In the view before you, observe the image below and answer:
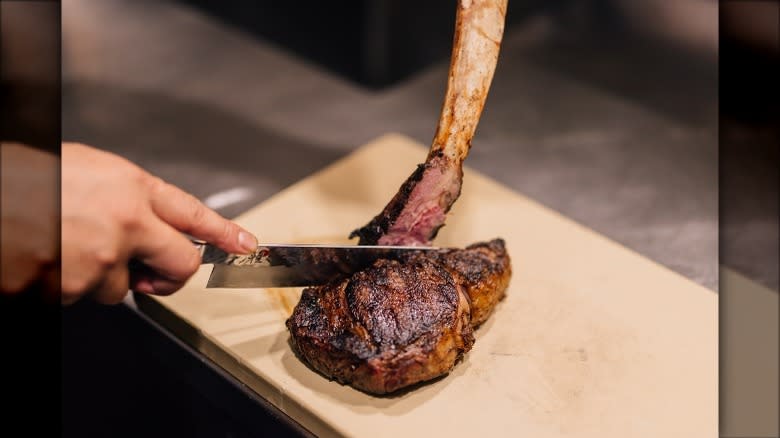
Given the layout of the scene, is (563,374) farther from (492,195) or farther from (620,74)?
(620,74)

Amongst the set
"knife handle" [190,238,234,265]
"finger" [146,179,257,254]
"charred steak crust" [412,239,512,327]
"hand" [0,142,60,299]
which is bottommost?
"charred steak crust" [412,239,512,327]

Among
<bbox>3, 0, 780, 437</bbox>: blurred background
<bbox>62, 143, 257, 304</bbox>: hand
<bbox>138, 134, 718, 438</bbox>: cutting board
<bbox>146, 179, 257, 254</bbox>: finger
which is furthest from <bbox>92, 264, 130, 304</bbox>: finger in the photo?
<bbox>3, 0, 780, 437</bbox>: blurred background

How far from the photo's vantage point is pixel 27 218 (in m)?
1.46

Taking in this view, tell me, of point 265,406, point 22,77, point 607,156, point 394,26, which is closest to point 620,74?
point 607,156

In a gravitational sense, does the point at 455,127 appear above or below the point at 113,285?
above

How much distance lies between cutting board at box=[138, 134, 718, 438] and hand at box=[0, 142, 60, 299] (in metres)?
0.76

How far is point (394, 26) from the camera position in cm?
356

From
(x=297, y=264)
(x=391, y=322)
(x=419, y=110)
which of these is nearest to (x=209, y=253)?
(x=297, y=264)

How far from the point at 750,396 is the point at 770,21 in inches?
55.0

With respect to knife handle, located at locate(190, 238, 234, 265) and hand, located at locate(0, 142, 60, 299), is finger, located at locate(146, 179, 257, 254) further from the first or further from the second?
hand, located at locate(0, 142, 60, 299)

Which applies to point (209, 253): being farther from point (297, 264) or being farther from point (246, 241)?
point (297, 264)

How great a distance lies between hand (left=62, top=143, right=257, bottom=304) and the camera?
1777 mm

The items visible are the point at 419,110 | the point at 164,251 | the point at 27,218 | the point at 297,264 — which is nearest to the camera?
the point at 27,218

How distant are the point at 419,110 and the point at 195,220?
1.72m
